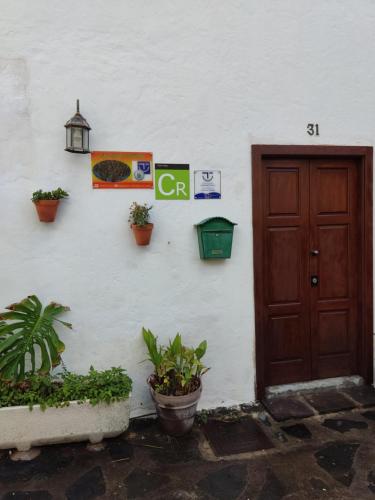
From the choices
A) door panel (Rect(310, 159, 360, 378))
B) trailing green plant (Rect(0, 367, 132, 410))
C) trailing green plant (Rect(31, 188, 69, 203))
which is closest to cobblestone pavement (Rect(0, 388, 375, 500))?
trailing green plant (Rect(0, 367, 132, 410))

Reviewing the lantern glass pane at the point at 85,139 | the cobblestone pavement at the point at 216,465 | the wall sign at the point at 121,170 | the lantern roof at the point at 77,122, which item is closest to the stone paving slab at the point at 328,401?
the cobblestone pavement at the point at 216,465

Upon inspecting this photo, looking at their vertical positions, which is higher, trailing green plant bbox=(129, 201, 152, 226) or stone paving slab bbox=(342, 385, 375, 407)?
trailing green plant bbox=(129, 201, 152, 226)

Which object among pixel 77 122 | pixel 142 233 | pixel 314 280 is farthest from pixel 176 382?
pixel 77 122

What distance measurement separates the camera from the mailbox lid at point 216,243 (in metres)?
3.18

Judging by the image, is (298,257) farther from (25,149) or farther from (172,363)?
(25,149)

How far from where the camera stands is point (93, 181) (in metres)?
3.06

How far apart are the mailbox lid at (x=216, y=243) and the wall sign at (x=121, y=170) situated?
0.65m

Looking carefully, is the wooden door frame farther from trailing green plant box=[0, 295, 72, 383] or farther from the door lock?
trailing green plant box=[0, 295, 72, 383]

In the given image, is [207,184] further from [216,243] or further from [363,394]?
[363,394]

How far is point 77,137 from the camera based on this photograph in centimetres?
290

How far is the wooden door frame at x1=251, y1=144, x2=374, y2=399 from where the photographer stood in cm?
335

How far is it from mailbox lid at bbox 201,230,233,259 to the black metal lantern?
1218 millimetres

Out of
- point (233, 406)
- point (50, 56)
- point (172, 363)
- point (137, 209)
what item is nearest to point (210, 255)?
point (137, 209)

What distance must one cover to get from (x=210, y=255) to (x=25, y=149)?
174cm
